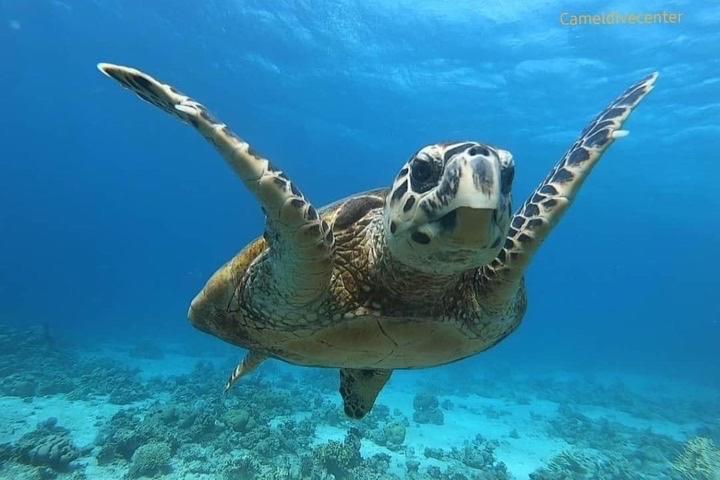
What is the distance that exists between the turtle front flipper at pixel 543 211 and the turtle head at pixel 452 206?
0.72 meters

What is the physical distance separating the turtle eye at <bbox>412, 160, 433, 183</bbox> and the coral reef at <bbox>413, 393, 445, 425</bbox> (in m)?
12.3

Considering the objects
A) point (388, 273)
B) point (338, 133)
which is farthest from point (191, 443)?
point (338, 133)

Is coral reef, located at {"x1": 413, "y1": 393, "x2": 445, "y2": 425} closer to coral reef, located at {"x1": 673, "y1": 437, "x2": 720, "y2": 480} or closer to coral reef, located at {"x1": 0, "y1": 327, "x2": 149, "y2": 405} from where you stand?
coral reef, located at {"x1": 673, "y1": 437, "x2": 720, "y2": 480}

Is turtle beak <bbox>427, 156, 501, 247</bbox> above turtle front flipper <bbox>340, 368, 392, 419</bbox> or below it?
above

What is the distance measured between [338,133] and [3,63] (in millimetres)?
27155

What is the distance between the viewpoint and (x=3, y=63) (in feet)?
115

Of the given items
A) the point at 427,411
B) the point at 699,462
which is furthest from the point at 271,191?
the point at 427,411

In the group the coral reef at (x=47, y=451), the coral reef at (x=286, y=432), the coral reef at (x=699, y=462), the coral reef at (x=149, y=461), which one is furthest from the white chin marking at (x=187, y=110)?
the coral reef at (x=699, y=462)

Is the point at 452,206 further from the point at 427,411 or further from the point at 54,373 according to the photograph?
the point at 54,373

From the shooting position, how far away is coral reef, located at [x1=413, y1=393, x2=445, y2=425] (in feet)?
43.0

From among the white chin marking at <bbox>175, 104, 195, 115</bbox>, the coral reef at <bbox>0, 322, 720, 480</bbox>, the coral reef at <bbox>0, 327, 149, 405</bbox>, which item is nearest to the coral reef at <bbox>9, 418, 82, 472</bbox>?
the coral reef at <bbox>0, 322, 720, 480</bbox>

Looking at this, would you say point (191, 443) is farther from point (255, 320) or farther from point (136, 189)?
point (136, 189)

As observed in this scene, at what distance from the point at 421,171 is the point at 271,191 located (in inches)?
30.9

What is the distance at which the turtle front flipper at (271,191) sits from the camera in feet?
7.39
